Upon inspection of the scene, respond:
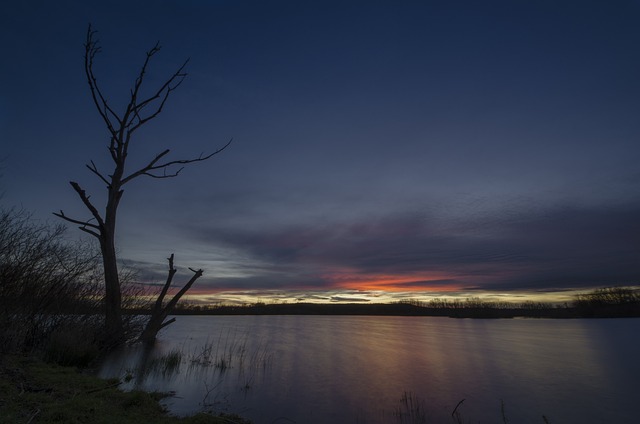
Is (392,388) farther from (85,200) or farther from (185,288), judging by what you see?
(85,200)

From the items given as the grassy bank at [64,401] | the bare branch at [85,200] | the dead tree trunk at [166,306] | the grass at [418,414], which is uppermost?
the bare branch at [85,200]

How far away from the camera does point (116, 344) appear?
1536 cm

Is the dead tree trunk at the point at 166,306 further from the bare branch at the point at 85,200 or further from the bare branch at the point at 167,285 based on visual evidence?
the bare branch at the point at 85,200

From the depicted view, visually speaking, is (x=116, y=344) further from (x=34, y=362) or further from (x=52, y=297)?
(x=34, y=362)

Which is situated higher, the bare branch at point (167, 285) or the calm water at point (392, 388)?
the bare branch at point (167, 285)

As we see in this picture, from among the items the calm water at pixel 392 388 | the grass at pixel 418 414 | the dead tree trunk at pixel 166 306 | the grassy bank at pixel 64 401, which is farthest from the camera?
the dead tree trunk at pixel 166 306

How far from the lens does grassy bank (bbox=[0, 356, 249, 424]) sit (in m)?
5.93

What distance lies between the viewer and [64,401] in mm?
6844

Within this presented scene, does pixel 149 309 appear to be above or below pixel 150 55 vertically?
below

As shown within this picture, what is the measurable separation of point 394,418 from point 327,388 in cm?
469

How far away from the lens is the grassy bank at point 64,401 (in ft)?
19.4

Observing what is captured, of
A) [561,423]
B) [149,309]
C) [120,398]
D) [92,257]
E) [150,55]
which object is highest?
[150,55]

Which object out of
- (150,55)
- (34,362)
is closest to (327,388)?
(34,362)

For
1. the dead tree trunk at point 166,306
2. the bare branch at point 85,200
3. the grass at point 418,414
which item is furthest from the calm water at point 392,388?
the bare branch at point 85,200
